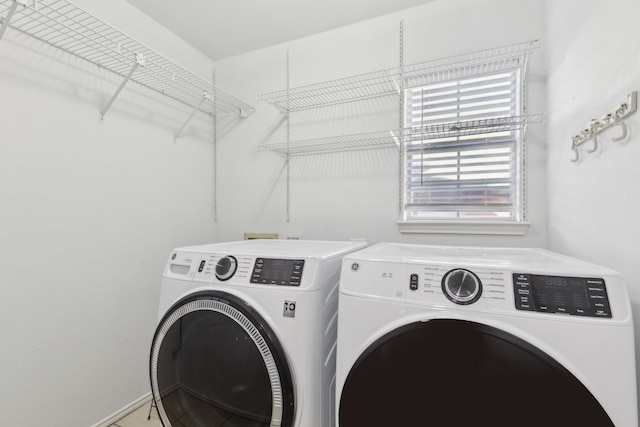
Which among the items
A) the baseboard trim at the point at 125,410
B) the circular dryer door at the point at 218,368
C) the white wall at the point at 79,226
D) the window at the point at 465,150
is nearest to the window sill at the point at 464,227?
the window at the point at 465,150

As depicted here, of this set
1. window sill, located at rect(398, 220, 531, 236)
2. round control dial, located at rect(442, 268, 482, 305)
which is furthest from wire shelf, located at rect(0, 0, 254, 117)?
round control dial, located at rect(442, 268, 482, 305)

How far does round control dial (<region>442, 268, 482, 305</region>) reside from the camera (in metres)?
0.78

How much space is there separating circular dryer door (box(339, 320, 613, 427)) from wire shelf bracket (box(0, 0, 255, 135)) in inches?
62.6

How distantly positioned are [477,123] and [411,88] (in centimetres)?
49

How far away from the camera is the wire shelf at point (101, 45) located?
123 cm

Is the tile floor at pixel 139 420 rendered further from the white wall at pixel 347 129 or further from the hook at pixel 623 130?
the hook at pixel 623 130

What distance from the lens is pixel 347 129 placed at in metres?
1.91

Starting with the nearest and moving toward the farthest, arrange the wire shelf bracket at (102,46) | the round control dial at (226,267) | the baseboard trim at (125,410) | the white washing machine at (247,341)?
the white washing machine at (247,341) → the round control dial at (226,267) → the wire shelf bracket at (102,46) → the baseboard trim at (125,410)

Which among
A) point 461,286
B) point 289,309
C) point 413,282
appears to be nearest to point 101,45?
point 289,309

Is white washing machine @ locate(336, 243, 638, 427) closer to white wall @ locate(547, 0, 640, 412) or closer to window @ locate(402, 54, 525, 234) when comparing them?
white wall @ locate(547, 0, 640, 412)

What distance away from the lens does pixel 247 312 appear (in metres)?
0.99

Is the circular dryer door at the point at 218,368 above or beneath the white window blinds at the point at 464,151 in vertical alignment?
beneath

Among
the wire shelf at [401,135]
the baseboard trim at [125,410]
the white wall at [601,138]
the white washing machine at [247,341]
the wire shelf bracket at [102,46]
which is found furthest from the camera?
the baseboard trim at [125,410]

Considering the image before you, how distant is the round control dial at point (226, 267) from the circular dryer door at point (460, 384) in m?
0.54
